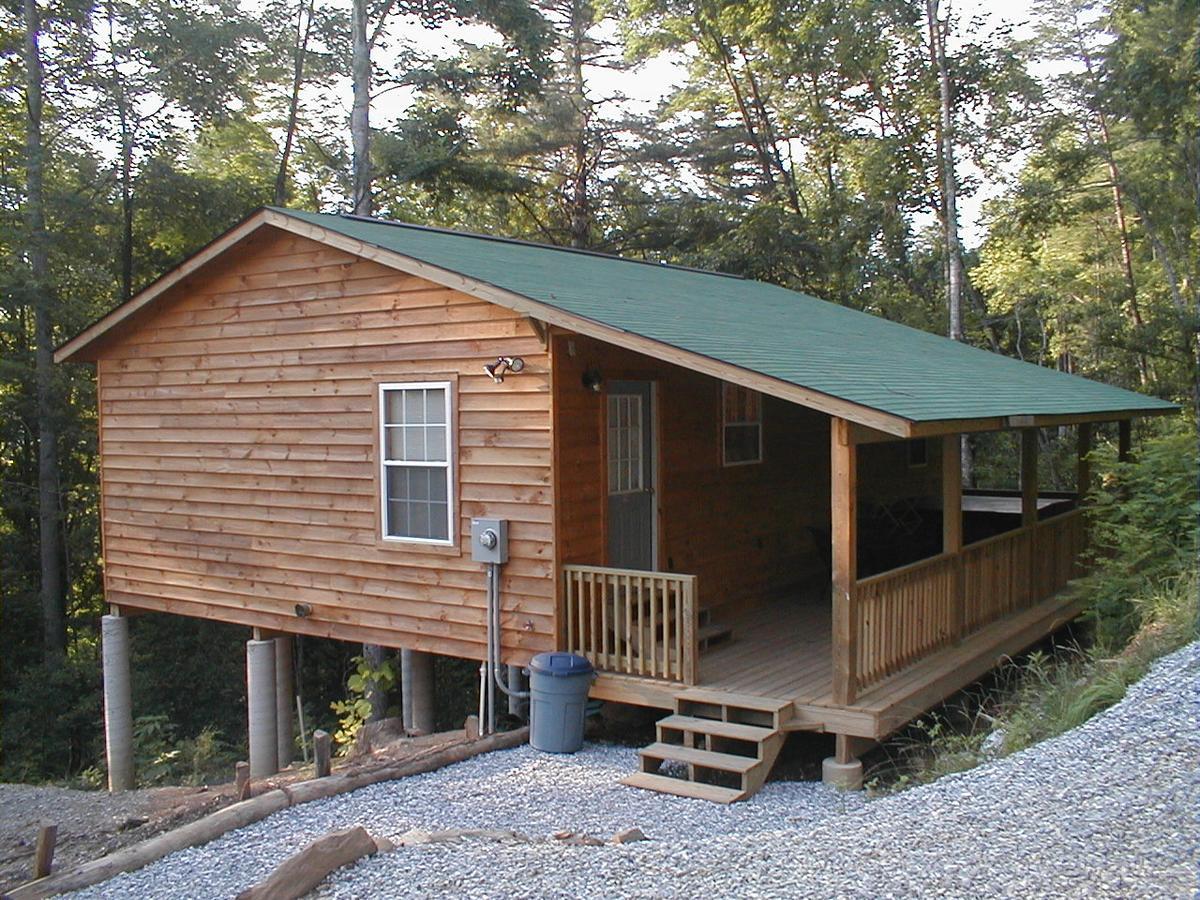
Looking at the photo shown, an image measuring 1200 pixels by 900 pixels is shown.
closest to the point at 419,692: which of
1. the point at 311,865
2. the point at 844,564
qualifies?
the point at 844,564

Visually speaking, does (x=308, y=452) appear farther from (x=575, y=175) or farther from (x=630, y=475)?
(x=575, y=175)

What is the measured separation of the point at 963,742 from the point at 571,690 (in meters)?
2.82

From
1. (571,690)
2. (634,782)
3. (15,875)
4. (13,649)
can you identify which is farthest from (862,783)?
(13,649)

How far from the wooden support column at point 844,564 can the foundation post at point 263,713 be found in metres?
6.27

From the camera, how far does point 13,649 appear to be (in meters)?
18.1

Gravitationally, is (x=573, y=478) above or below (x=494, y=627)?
above

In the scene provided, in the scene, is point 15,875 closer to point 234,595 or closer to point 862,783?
point 234,595

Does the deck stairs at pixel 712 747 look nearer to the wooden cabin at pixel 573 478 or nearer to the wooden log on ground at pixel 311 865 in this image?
the wooden cabin at pixel 573 478

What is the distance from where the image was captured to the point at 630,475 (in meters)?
9.56

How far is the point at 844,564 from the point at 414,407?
4015 millimetres

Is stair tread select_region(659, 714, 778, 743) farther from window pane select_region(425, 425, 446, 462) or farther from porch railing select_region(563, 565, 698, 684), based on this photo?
window pane select_region(425, 425, 446, 462)

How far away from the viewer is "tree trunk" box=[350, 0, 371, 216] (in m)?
20.4

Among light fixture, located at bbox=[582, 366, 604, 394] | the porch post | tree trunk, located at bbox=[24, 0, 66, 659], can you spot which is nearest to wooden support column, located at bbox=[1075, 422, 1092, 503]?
the porch post

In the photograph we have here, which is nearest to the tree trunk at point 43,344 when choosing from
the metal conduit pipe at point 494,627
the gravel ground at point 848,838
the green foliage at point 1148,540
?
the metal conduit pipe at point 494,627
